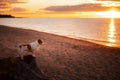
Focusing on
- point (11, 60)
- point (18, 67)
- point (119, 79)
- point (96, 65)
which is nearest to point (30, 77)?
point (18, 67)

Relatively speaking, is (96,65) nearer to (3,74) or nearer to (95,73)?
(95,73)

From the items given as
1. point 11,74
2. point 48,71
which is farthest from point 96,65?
point 11,74

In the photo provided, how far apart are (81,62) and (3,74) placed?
7412 millimetres

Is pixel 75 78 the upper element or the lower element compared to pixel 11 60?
lower

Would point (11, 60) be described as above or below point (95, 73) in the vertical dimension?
above

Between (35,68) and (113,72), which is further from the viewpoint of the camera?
(113,72)

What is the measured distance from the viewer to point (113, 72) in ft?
49.3

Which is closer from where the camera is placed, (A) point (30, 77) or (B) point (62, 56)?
(A) point (30, 77)

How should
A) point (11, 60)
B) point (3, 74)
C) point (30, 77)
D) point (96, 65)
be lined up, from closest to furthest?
point (3, 74), point (30, 77), point (11, 60), point (96, 65)

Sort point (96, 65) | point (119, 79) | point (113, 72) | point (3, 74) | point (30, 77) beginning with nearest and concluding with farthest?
point (3, 74)
point (30, 77)
point (119, 79)
point (113, 72)
point (96, 65)

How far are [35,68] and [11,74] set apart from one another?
3.12 meters

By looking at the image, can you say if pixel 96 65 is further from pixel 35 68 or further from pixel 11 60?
pixel 11 60

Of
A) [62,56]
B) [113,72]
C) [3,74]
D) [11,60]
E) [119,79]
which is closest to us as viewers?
[3,74]

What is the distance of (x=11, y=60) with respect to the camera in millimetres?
12547
